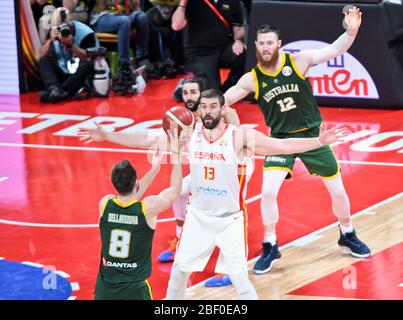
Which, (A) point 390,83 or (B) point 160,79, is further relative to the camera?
(B) point 160,79

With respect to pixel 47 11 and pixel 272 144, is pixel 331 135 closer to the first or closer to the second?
pixel 272 144

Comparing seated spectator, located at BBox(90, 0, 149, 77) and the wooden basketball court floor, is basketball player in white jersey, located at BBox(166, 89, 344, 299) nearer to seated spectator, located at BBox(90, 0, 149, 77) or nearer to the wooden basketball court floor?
the wooden basketball court floor

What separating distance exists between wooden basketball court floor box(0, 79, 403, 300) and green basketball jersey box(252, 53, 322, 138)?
51.0 inches

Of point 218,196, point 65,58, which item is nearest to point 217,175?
point 218,196

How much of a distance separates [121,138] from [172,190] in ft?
4.39

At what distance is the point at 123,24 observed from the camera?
60.1 feet

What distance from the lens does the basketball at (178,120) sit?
9.90 m

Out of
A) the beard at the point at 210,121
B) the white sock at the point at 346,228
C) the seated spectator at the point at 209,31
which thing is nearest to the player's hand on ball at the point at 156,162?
the beard at the point at 210,121

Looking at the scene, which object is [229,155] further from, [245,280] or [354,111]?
[354,111]

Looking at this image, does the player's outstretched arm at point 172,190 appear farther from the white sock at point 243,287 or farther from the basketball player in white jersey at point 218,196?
the white sock at point 243,287

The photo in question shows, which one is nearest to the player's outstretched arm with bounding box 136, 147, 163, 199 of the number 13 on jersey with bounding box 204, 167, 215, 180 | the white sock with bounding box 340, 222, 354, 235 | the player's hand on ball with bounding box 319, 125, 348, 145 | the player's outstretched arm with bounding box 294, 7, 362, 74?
the number 13 on jersey with bounding box 204, 167, 215, 180

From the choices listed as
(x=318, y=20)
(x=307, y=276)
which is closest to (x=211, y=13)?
(x=318, y=20)

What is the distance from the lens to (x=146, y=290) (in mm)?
8328

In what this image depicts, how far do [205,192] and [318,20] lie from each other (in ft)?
25.8
